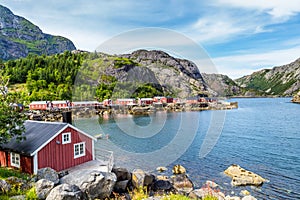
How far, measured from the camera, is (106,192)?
13.7 metres

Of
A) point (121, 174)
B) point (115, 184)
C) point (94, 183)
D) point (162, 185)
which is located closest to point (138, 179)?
point (121, 174)

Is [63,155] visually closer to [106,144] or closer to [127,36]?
[127,36]

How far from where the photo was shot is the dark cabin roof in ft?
53.0

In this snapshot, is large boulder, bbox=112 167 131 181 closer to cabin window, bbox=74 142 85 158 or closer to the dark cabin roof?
cabin window, bbox=74 142 85 158

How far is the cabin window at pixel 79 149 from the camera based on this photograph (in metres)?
18.1

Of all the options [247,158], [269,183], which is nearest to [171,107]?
[247,158]

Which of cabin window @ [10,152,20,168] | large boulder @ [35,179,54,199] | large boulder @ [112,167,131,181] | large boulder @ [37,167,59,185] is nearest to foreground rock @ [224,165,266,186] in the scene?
large boulder @ [112,167,131,181]

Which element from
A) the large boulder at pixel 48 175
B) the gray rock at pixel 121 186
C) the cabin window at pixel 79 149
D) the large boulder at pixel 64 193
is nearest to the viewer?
the large boulder at pixel 64 193

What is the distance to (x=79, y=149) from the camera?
1830 centimetres

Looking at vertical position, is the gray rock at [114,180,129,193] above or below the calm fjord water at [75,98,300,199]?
above

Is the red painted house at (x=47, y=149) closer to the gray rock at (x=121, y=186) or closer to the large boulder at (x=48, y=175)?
the large boulder at (x=48, y=175)

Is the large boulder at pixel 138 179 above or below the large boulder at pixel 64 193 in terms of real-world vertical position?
below

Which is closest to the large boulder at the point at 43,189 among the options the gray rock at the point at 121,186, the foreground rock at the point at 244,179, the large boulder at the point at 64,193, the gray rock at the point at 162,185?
the large boulder at the point at 64,193

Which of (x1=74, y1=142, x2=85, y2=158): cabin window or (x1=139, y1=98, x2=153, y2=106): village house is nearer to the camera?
(x1=74, y1=142, x2=85, y2=158): cabin window
